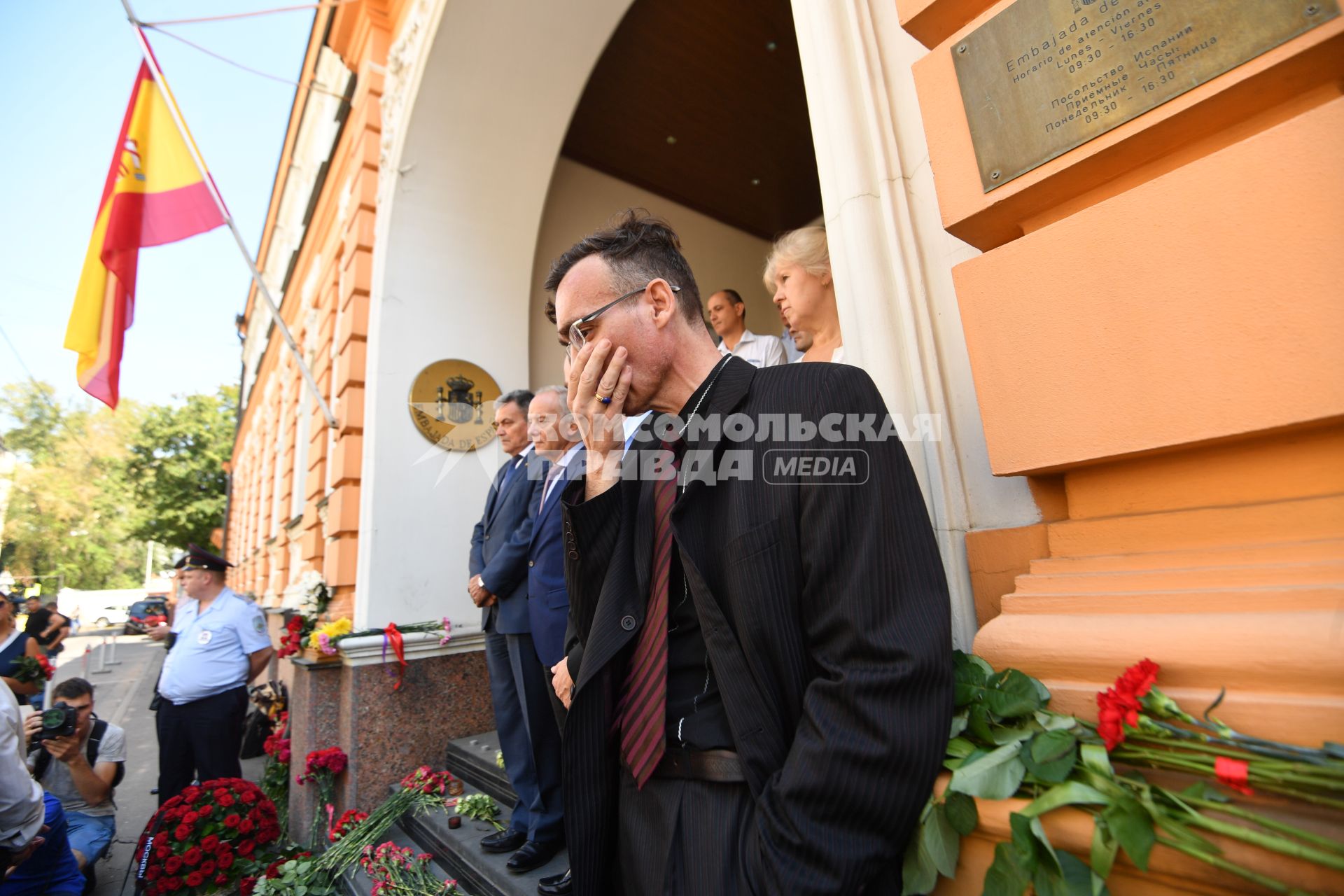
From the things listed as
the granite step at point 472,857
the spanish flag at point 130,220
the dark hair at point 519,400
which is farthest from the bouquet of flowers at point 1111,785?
the spanish flag at point 130,220

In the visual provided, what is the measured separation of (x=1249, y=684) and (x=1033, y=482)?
568 millimetres

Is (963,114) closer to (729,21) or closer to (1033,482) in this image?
(1033,482)

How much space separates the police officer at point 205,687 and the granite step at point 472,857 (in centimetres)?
192

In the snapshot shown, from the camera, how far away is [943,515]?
160 centimetres

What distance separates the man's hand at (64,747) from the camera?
400cm

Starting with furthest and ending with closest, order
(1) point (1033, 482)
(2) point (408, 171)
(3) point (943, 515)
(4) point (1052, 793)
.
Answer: (2) point (408, 171) → (3) point (943, 515) → (1) point (1033, 482) → (4) point (1052, 793)

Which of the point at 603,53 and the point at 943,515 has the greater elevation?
the point at 603,53

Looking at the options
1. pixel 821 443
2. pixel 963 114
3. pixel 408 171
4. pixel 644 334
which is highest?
pixel 408 171

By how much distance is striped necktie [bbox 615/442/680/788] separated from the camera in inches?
49.4

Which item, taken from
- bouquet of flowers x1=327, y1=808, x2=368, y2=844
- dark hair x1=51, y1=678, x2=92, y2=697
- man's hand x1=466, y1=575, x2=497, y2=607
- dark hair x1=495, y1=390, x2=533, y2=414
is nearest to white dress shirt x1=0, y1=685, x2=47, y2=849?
bouquet of flowers x1=327, y1=808, x2=368, y2=844

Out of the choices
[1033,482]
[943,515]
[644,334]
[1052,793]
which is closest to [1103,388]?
[1033,482]

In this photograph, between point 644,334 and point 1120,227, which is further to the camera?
point 644,334

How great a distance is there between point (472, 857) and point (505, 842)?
18 centimetres

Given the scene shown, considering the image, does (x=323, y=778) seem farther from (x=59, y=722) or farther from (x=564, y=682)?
(x=564, y=682)
